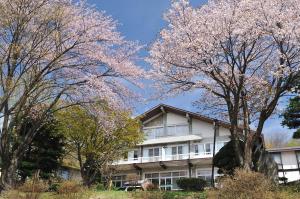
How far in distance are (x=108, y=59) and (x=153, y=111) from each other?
26.0m

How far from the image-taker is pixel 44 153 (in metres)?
27.0

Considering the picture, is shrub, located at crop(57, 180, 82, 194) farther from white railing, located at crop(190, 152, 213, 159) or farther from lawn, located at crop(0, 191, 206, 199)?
white railing, located at crop(190, 152, 213, 159)

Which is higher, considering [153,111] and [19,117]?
[153,111]

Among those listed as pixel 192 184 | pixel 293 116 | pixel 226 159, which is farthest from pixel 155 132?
pixel 293 116

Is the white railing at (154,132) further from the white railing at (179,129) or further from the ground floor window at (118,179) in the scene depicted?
the ground floor window at (118,179)

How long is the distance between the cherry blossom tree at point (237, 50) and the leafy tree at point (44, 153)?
1124cm

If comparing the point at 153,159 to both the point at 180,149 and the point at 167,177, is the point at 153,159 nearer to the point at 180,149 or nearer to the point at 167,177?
the point at 167,177

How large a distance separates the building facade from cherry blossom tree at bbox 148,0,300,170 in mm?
23491

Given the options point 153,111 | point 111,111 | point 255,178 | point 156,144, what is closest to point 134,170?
point 156,144

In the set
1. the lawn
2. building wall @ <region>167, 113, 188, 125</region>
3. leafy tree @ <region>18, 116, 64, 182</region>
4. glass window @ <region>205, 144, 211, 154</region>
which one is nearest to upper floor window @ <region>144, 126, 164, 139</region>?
building wall @ <region>167, 113, 188, 125</region>

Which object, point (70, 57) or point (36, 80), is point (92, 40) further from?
point (36, 80)

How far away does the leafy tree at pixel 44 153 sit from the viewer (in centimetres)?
2619

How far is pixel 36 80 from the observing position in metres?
17.1

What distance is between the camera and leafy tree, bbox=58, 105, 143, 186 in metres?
26.4
